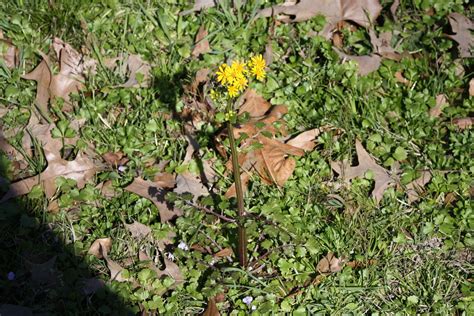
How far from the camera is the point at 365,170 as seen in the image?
3756 mm

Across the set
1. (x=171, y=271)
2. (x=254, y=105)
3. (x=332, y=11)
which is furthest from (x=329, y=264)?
(x=332, y=11)

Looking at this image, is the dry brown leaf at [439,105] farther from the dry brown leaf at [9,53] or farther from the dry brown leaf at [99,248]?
the dry brown leaf at [9,53]

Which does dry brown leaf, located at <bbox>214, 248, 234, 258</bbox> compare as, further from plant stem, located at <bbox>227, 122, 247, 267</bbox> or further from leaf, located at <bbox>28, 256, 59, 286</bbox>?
leaf, located at <bbox>28, 256, 59, 286</bbox>

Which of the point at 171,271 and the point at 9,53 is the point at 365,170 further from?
the point at 9,53

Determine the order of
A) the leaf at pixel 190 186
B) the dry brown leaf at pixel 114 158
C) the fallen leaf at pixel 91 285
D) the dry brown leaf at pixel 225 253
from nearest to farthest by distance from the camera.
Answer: the fallen leaf at pixel 91 285 < the dry brown leaf at pixel 225 253 < the leaf at pixel 190 186 < the dry brown leaf at pixel 114 158

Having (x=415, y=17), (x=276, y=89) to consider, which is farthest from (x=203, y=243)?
(x=415, y=17)

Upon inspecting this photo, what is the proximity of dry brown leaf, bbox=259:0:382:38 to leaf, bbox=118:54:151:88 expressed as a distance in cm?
81

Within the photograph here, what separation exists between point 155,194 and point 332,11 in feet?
5.56

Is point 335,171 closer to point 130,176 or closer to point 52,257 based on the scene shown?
point 130,176

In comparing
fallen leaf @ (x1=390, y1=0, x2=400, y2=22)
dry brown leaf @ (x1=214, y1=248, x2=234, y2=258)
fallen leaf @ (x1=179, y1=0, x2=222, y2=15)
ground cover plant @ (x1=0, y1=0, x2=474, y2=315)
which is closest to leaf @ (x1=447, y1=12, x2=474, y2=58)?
ground cover plant @ (x1=0, y1=0, x2=474, y2=315)

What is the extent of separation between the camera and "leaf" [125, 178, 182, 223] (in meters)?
3.60

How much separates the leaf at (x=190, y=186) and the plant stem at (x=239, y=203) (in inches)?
17.7

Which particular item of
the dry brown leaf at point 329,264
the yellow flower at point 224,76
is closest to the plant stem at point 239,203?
the yellow flower at point 224,76

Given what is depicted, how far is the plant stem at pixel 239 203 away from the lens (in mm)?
Answer: 2965
